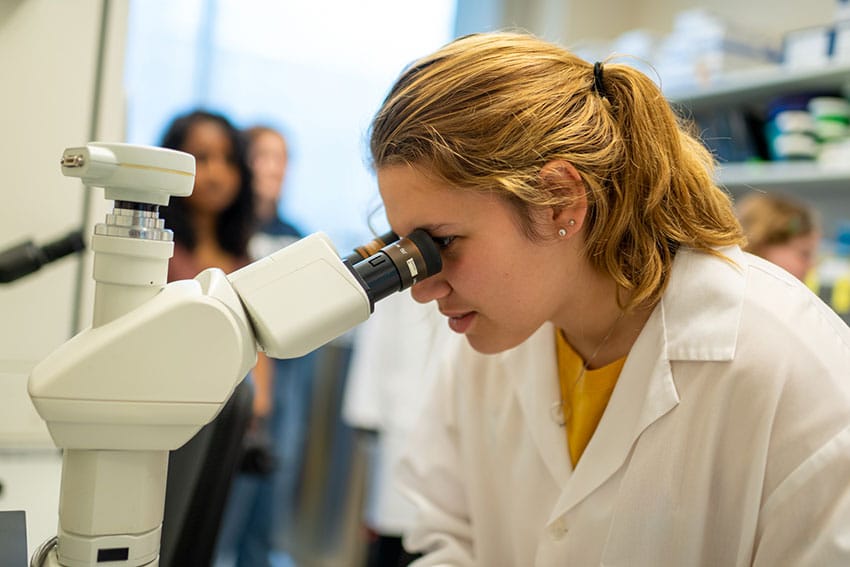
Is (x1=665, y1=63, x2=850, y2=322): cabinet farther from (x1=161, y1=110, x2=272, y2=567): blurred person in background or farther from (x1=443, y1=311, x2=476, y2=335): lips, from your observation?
(x1=443, y1=311, x2=476, y2=335): lips

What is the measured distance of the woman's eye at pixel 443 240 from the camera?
884mm

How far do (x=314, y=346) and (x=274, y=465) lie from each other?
1.65 m

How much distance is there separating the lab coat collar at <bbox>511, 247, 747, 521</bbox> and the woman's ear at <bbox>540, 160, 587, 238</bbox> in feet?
0.49

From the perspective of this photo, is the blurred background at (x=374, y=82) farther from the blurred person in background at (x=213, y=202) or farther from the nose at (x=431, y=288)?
the nose at (x=431, y=288)

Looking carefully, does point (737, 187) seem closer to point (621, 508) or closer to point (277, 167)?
point (277, 167)

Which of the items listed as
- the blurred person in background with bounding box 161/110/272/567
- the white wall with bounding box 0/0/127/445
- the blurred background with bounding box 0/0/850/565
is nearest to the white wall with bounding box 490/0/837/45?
the blurred background with bounding box 0/0/850/565

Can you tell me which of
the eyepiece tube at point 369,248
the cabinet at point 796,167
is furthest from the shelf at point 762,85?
the eyepiece tube at point 369,248

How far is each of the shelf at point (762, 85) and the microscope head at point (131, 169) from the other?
191 centimetres

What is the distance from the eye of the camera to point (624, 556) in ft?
3.00

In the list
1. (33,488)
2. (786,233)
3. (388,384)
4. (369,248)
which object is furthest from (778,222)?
(33,488)

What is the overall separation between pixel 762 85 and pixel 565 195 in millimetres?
1929

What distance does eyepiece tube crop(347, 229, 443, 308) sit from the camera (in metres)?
0.73

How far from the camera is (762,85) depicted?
8.23ft

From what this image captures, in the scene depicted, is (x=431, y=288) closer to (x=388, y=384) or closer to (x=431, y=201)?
(x=431, y=201)
